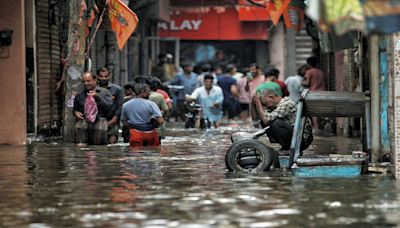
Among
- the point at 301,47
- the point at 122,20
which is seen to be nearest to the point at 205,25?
the point at 301,47

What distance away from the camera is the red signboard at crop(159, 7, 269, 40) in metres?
43.6

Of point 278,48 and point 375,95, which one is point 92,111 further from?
point 278,48

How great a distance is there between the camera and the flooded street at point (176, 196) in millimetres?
9578

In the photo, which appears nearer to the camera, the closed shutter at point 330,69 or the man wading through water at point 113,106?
the man wading through water at point 113,106

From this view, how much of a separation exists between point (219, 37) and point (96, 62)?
15.7m

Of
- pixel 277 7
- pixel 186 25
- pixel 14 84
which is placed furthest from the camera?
pixel 186 25

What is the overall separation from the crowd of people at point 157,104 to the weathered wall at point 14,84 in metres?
1.08

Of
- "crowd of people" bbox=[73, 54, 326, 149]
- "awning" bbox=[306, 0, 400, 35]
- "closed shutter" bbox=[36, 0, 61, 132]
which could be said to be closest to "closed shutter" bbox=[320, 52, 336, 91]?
"crowd of people" bbox=[73, 54, 326, 149]

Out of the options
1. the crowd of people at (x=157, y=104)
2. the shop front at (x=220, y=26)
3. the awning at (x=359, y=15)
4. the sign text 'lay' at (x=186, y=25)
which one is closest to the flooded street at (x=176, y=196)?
the crowd of people at (x=157, y=104)

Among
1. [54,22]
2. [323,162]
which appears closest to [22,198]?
[323,162]

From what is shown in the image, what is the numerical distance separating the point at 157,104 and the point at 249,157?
7996 mm

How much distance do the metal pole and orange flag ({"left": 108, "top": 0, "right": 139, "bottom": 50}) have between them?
27.8ft

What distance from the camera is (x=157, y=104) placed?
71.4ft

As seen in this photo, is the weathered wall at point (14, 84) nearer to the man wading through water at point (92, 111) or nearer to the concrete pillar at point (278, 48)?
the man wading through water at point (92, 111)
